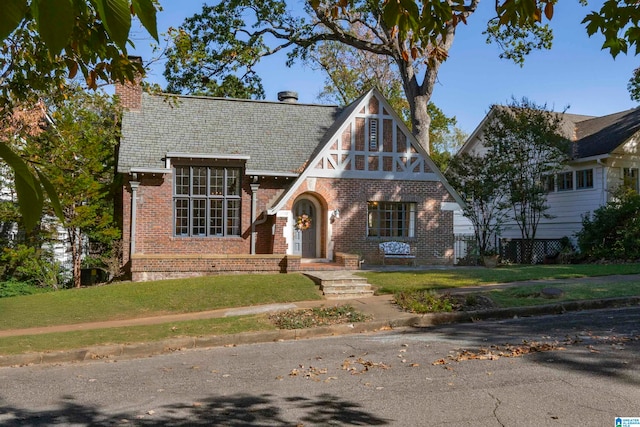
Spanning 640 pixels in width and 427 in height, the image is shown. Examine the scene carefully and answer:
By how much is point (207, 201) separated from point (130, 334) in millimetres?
9824

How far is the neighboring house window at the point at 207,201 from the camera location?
→ 20.1 metres

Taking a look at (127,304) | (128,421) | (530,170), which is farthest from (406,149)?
(128,421)

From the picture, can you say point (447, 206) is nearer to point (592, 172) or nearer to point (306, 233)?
point (306, 233)

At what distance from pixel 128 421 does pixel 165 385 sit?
1.54m

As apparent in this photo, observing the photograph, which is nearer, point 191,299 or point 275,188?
point 191,299

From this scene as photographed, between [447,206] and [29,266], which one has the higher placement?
[447,206]

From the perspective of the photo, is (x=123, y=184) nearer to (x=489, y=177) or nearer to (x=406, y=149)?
(x=406, y=149)

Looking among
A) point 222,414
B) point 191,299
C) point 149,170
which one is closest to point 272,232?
point 149,170

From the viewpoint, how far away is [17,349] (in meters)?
9.73

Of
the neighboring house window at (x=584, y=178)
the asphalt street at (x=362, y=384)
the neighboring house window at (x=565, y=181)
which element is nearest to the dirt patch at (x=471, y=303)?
the asphalt street at (x=362, y=384)

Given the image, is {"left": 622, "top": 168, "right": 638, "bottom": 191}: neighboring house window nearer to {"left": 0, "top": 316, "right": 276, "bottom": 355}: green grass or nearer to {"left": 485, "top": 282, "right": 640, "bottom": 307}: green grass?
{"left": 485, "top": 282, "right": 640, "bottom": 307}: green grass

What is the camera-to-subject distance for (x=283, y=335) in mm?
10914

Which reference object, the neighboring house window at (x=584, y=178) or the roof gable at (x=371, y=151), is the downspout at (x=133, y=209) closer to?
the roof gable at (x=371, y=151)

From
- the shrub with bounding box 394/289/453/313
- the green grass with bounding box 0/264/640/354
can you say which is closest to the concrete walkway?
the shrub with bounding box 394/289/453/313
